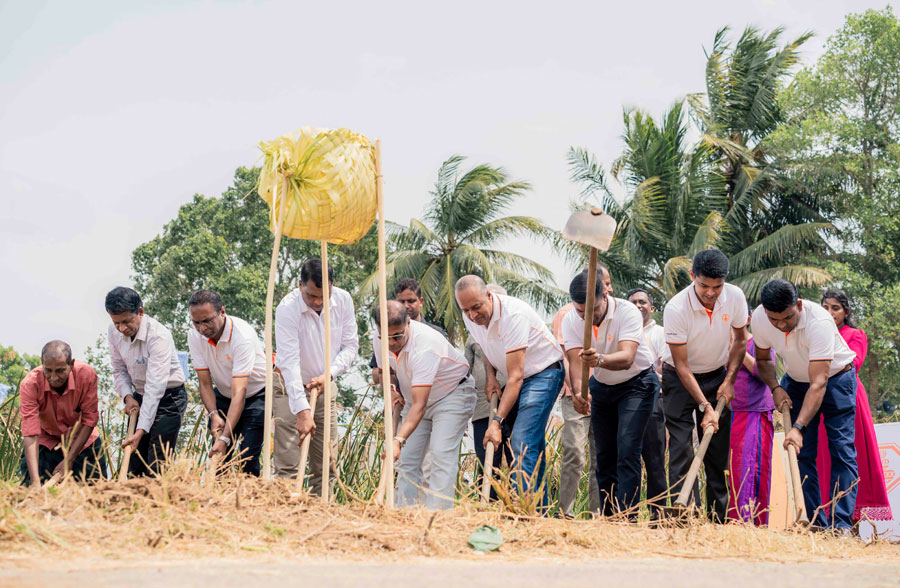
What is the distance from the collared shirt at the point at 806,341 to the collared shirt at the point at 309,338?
2.69m

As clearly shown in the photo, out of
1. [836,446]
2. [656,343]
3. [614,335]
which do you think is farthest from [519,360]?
[836,446]

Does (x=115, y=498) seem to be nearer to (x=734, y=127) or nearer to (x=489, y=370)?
(x=489, y=370)

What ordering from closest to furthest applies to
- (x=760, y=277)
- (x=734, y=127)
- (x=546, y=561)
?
(x=546, y=561)
(x=760, y=277)
(x=734, y=127)

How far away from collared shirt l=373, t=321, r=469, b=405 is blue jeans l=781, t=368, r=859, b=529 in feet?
7.50

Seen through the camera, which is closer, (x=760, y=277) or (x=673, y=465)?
(x=673, y=465)

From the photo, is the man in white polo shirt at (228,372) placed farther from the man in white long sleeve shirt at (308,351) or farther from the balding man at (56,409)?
the balding man at (56,409)

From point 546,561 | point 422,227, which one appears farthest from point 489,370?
point 422,227

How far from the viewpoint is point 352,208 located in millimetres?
4723

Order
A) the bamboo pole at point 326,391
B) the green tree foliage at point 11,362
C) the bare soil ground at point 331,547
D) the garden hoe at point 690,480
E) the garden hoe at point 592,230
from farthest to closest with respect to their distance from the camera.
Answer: the green tree foliage at point 11,362, the garden hoe at point 690,480, the garden hoe at point 592,230, the bamboo pole at point 326,391, the bare soil ground at point 331,547

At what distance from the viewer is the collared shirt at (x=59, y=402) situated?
240 inches

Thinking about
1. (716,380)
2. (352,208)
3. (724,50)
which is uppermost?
(724,50)

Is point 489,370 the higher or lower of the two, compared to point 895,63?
A: lower

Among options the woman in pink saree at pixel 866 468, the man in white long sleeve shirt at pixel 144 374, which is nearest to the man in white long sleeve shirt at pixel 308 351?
the man in white long sleeve shirt at pixel 144 374

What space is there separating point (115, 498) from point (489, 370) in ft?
8.97
